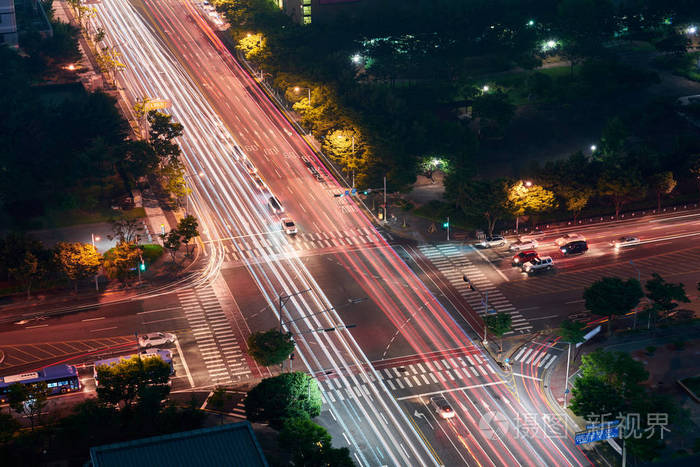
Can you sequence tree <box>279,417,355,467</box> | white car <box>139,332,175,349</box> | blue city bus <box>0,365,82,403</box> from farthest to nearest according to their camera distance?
white car <box>139,332,175,349</box>, blue city bus <box>0,365,82,403</box>, tree <box>279,417,355,467</box>

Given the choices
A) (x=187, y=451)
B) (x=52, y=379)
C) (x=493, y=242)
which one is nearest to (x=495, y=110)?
(x=493, y=242)

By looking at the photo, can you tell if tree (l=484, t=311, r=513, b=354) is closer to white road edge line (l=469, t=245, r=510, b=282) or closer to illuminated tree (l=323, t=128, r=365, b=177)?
white road edge line (l=469, t=245, r=510, b=282)

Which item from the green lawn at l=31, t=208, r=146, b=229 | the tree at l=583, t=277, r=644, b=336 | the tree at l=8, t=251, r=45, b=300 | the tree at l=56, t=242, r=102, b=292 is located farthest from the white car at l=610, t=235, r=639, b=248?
the tree at l=8, t=251, r=45, b=300

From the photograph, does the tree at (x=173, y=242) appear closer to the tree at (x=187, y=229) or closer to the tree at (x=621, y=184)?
the tree at (x=187, y=229)

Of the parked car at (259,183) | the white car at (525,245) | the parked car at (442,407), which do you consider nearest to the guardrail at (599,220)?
the white car at (525,245)

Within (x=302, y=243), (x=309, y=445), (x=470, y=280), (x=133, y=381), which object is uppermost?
(x=309, y=445)

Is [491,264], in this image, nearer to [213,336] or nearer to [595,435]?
[213,336]

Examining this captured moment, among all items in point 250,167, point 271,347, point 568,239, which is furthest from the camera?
point 250,167
